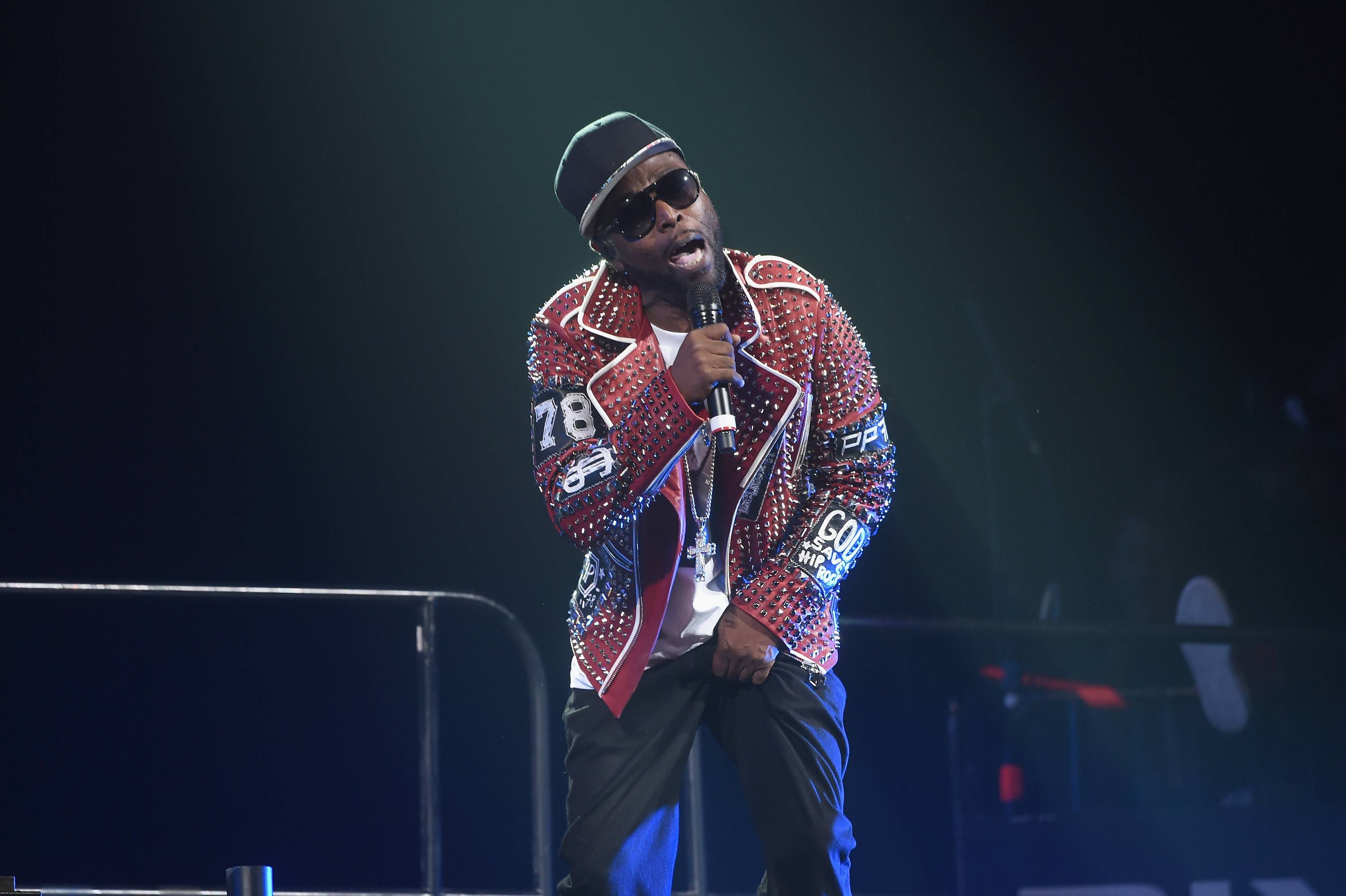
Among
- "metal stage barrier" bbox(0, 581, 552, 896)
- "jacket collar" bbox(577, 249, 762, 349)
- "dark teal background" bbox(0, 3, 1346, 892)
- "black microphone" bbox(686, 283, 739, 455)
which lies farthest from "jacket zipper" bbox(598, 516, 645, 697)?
"dark teal background" bbox(0, 3, 1346, 892)

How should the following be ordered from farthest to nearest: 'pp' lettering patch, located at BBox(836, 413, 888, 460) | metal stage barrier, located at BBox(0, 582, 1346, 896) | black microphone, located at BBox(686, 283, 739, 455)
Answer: metal stage barrier, located at BBox(0, 582, 1346, 896) → 'pp' lettering patch, located at BBox(836, 413, 888, 460) → black microphone, located at BBox(686, 283, 739, 455)

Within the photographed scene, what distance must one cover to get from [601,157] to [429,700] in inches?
74.3

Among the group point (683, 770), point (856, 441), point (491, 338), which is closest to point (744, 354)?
point (856, 441)

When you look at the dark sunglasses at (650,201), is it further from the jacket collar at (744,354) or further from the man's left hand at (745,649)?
the man's left hand at (745,649)

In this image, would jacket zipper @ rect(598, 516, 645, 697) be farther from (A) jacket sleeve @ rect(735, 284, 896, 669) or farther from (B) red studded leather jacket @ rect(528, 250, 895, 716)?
(A) jacket sleeve @ rect(735, 284, 896, 669)

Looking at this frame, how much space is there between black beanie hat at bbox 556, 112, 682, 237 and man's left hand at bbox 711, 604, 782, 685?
31.3 inches

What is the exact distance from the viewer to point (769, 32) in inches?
225

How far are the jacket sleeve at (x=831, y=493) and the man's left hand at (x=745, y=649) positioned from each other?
0.13ft

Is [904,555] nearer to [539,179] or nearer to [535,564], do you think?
[535,564]

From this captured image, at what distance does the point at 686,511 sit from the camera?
257 centimetres

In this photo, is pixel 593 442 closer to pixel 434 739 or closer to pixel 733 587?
pixel 733 587

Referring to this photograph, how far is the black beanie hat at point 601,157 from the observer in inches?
99.7

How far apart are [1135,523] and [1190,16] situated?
2347 mm

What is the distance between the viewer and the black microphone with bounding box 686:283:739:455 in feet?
7.42
